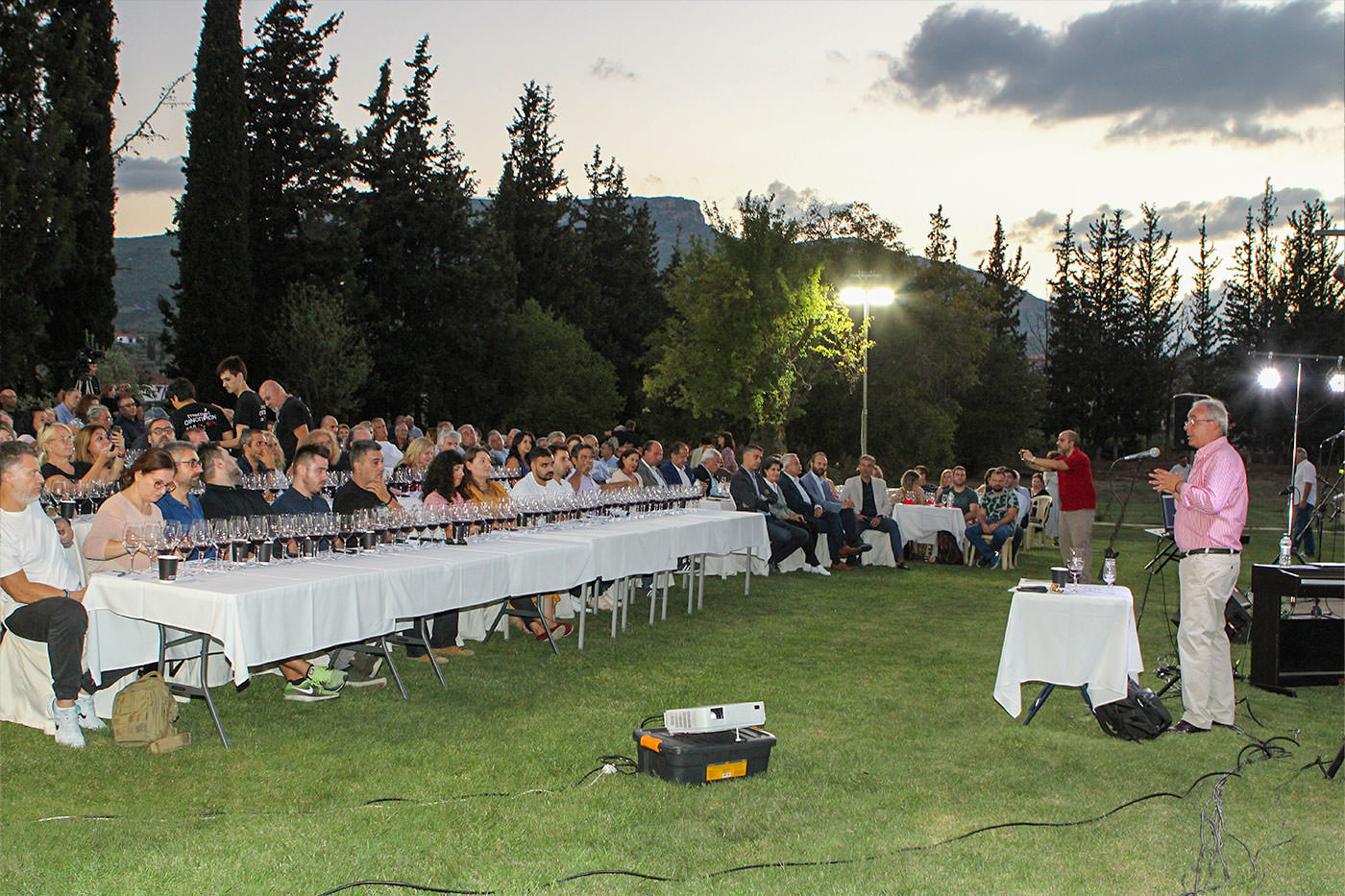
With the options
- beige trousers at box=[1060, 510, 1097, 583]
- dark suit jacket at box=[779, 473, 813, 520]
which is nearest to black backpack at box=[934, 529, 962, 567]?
dark suit jacket at box=[779, 473, 813, 520]

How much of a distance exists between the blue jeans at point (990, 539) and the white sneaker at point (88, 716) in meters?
10.2

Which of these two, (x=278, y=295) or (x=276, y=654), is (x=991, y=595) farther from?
(x=278, y=295)

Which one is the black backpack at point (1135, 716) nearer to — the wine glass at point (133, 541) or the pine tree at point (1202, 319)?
the wine glass at point (133, 541)

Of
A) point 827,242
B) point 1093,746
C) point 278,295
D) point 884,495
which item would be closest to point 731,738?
point 1093,746

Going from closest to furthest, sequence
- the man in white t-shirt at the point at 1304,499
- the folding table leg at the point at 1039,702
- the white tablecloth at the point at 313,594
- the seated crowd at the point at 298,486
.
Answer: the white tablecloth at the point at 313,594 → the seated crowd at the point at 298,486 → the folding table leg at the point at 1039,702 → the man in white t-shirt at the point at 1304,499

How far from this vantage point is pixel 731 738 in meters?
4.88

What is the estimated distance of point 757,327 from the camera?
3128cm

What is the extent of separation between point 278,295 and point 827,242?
18.0m

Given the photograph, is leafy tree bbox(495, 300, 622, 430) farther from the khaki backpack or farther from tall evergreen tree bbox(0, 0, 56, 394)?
the khaki backpack

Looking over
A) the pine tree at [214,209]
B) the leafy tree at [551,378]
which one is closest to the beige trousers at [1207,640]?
the pine tree at [214,209]

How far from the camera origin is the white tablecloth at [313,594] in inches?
198

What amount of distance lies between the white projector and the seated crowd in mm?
2249

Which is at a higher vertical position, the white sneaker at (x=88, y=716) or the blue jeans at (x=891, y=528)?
the blue jeans at (x=891, y=528)

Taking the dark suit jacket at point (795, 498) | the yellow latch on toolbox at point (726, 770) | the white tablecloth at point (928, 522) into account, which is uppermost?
the dark suit jacket at point (795, 498)
